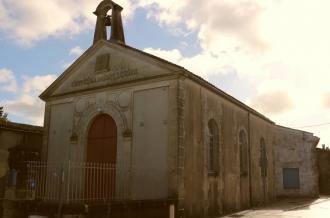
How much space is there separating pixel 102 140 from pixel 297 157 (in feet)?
50.1

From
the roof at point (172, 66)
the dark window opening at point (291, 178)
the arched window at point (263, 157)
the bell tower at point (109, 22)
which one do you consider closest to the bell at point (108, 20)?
the bell tower at point (109, 22)

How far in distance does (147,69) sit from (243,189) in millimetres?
8028

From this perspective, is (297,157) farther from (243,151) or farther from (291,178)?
(243,151)

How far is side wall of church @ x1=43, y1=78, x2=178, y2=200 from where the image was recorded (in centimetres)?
1281

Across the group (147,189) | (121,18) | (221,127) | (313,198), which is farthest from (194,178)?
(313,198)

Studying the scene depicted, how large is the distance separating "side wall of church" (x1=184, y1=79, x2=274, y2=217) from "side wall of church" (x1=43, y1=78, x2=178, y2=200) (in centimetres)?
68

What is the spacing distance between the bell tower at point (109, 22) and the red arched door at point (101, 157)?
12.8 ft

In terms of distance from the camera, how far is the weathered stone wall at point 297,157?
24.1 meters

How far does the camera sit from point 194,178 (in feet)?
44.2

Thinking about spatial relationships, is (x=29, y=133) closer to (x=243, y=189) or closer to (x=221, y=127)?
(x=221, y=127)

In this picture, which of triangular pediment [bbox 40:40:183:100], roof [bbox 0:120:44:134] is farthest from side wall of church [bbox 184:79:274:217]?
roof [bbox 0:120:44:134]

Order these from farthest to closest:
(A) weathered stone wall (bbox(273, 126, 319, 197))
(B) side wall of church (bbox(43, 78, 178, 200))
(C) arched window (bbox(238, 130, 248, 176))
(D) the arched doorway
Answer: (A) weathered stone wall (bbox(273, 126, 319, 197)) < (C) arched window (bbox(238, 130, 248, 176)) < (D) the arched doorway < (B) side wall of church (bbox(43, 78, 178, 200))

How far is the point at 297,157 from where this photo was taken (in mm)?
24906

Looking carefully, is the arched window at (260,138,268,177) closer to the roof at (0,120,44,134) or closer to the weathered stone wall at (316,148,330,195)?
the weathered stone wall at (316,148,330,195)
